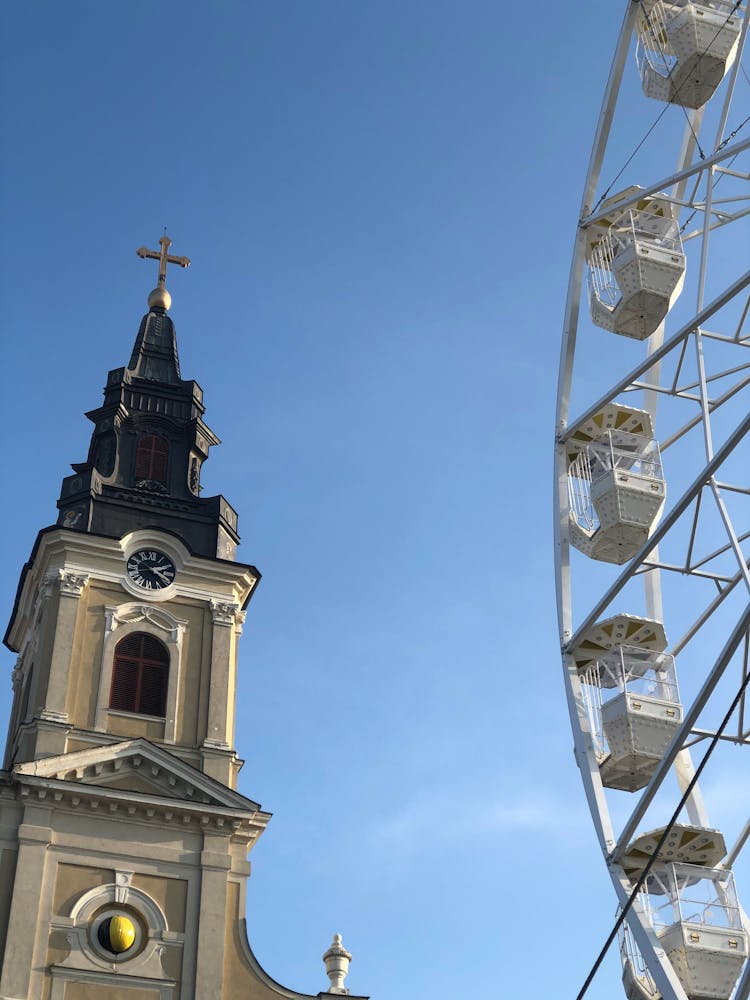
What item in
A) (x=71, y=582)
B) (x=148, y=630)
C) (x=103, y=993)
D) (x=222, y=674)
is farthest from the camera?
(x=222, y=674)

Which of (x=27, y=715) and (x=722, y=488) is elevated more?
(x=27, y=715)

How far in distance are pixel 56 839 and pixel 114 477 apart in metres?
11.0

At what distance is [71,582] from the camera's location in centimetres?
3972

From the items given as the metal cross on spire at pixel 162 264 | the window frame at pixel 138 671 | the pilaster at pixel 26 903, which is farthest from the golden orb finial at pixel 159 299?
the pilaster at pixel 26 903

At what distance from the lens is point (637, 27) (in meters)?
28.3

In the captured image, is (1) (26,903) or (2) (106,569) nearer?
(1) (26,903)

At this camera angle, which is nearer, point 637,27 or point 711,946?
point 711,946

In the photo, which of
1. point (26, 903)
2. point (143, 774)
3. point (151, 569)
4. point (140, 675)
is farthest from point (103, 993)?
point (151, 569)

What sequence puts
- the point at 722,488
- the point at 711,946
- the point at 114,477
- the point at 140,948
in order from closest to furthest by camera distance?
the point at 711,946 < the point at 722,488 < the point at 140,948 < the point at 114,477

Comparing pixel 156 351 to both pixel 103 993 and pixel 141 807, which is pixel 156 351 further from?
pixel 103 993

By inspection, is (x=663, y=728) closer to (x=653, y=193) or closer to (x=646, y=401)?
(x=646, y=401)

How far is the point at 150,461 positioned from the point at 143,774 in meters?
10.3

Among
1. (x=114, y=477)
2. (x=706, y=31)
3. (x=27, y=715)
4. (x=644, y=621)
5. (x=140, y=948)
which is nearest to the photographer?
(x=644, y=621)

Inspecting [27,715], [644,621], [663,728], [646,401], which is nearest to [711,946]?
[663,728]
